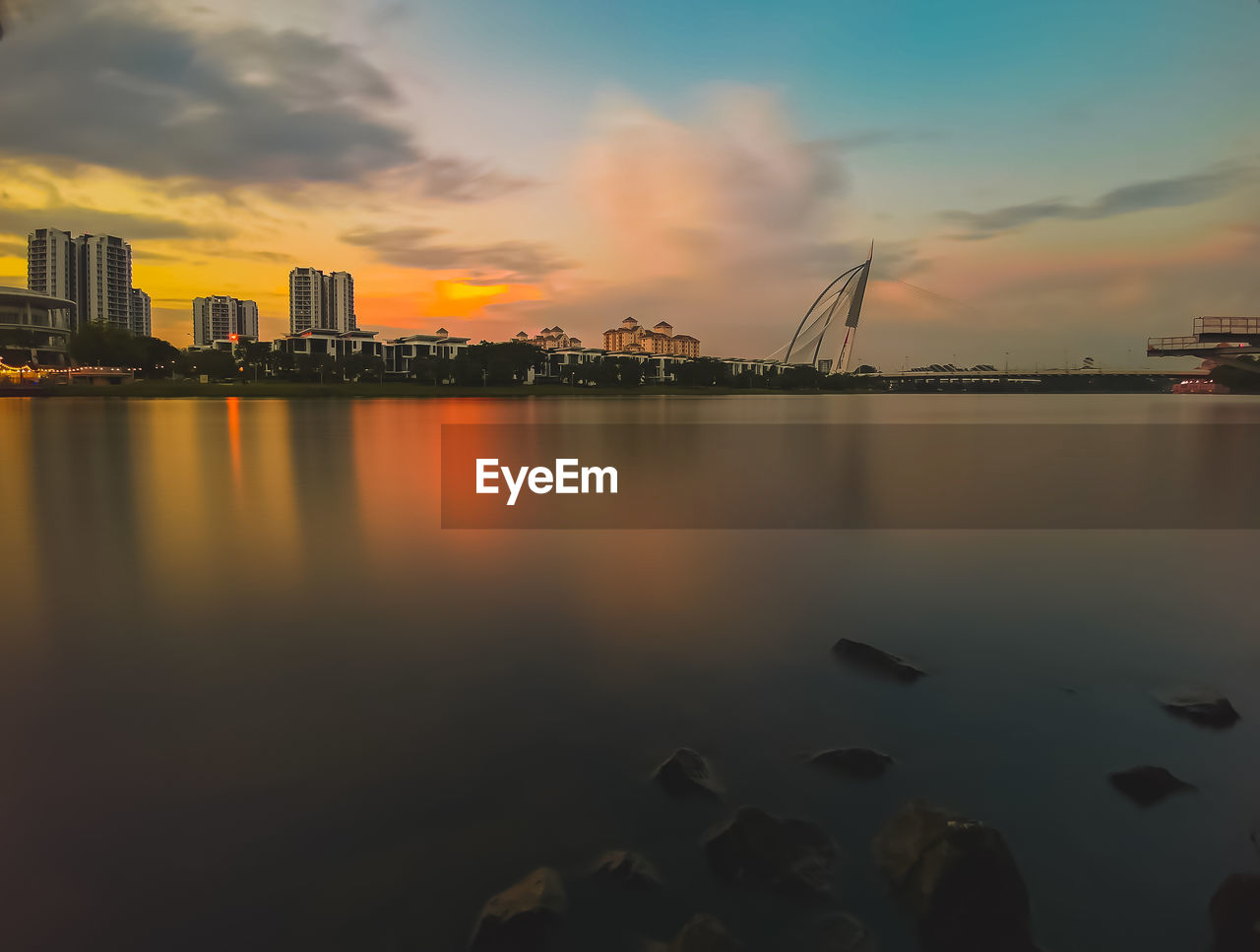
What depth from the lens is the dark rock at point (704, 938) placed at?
3756mm

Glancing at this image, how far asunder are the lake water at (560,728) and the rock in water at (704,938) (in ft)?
0.93

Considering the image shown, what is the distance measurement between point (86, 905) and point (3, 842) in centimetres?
106

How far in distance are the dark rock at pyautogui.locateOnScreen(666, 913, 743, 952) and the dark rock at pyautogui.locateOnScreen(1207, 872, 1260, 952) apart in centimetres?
264

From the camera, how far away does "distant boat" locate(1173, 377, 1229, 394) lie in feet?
489

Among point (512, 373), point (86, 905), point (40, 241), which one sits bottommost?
point (86, 905)

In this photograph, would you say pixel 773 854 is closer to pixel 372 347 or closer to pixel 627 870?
pixel 627 870

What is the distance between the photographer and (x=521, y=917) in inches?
160

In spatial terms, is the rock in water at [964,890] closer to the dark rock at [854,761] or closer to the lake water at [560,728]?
the lake water at [560,728]

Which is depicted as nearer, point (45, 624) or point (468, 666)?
point (468, 666)

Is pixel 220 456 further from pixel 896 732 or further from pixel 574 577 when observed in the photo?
pixel 896 732

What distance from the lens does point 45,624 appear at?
9.45 meters

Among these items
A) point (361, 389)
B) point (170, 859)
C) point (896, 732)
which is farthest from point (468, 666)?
point (361, 389)
